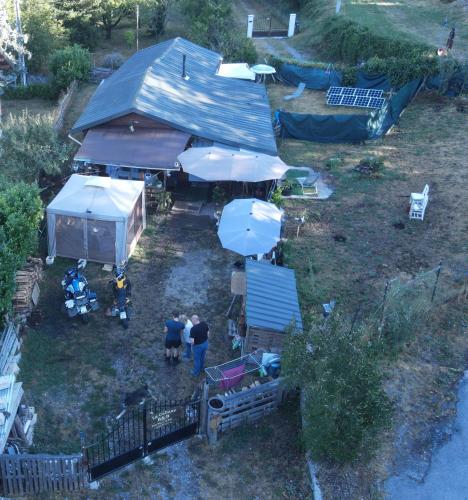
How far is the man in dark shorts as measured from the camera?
11445mm

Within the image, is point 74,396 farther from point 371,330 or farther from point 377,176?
point 377,176

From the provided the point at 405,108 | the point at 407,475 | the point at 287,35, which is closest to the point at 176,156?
the point at 407,475

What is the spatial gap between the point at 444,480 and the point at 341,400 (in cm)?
260

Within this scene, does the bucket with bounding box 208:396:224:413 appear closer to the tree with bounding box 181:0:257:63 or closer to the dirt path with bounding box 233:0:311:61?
Answer: the tree with bounding box 181:0:257:63

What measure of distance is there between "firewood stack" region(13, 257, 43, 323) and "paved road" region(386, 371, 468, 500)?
8.39 meters

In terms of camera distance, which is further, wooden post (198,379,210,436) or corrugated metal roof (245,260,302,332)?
corrugated metal roof (245,260,302,332)

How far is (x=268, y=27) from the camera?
144ft

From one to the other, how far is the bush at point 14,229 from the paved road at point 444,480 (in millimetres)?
8210

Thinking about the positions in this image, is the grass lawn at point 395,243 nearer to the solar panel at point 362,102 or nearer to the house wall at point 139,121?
the solar panel at point 362,102

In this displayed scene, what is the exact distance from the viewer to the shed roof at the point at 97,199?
1425cm

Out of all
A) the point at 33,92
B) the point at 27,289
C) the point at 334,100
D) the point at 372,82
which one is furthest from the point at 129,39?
the point at 27,289

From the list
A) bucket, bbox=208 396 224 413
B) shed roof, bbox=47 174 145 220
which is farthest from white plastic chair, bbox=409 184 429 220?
bucket, bbox=208 396 224 413

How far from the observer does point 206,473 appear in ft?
31.7

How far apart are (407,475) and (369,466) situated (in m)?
0.64
